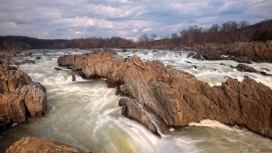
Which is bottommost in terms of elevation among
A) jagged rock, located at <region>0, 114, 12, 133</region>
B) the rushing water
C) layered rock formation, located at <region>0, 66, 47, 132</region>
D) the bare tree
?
the rushing water

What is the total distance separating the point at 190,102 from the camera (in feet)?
43.9

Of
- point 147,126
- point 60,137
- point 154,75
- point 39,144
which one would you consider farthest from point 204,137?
point 39,144

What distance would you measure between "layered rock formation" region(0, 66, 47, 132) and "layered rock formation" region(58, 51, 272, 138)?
17.5ft

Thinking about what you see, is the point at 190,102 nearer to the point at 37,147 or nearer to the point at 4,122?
the point at 37,147

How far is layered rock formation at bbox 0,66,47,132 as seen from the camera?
35.0ft

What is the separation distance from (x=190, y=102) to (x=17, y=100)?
11.1 m

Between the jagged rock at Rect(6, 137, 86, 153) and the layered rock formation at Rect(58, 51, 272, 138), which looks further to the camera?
the layered rock formation at Rect(58, 51, 272, 138)

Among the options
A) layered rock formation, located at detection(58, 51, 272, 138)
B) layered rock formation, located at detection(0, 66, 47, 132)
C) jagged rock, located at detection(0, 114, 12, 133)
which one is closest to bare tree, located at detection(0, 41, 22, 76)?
layered rock formation, located at detection(0, 66, 47, 132)

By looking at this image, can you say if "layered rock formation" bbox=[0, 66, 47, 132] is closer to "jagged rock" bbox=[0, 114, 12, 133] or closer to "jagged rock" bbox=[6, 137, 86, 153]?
"jagged rock" bbox=[0, 114, 12, 133]

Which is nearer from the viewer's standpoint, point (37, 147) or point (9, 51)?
point (37, 147)

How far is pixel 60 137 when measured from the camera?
9602 mm

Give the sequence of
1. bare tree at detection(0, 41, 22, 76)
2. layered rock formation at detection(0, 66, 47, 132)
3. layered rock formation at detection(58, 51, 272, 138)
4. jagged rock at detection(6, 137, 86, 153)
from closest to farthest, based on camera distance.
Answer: jagged rock at detection(6, 137, 86, 153) → layered rock formation at detection(0, 66, 47, 132) → layered rock formation at detection(58, 51, 272, 138) → bare tree at detection(0, 41, 22, 76)

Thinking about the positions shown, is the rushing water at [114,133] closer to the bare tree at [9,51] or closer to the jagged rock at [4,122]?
the jagged rock at [4,122]

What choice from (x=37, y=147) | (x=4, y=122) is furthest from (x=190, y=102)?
(x=4, y=122)
